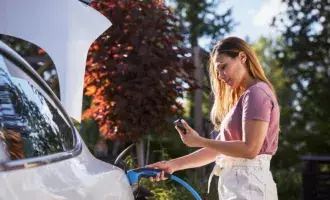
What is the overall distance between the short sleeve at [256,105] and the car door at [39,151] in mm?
649

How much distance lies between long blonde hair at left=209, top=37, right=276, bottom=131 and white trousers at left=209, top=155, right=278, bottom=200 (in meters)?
0.37

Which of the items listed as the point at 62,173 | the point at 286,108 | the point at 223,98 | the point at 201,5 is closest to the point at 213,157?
the point at 223,98

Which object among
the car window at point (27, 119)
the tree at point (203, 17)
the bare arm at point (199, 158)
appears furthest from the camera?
the tree at point (203, 17)

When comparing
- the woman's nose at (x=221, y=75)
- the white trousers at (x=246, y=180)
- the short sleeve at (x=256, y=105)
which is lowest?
the white trousers at (x=246, y=180)

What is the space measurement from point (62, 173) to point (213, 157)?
5.03ft

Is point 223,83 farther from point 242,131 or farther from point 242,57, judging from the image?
point 242,131

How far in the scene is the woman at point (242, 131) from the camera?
304 centimetres

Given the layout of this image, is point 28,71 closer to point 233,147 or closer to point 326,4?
point 233,147

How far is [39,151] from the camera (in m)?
2.09

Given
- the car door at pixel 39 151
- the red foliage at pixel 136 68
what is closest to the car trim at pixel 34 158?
the car door at pixel 39 151

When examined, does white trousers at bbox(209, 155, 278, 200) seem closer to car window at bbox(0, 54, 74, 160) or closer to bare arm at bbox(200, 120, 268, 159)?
bare arm at bbox(200, 120, 268, 159)

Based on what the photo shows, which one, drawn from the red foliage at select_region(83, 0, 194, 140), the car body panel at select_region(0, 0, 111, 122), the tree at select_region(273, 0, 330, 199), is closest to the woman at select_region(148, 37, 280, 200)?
the car body panel at select_region(0, 0, 111, 122)

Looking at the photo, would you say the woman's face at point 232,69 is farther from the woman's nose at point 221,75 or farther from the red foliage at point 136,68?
the red foliage at point 136,68

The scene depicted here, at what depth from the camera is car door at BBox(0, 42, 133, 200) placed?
5.80 feet
